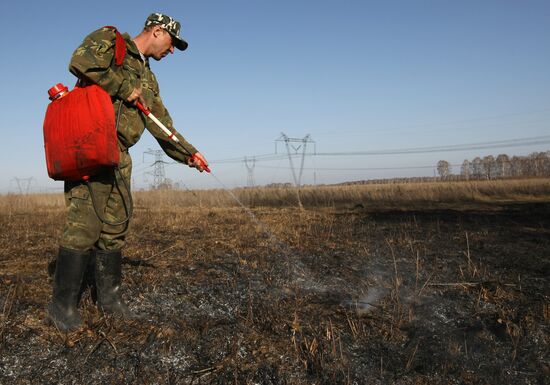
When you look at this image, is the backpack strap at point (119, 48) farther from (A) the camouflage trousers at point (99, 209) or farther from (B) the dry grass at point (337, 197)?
(B) the dry grass at point (337, 197)

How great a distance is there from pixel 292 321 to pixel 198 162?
1517 millimetres

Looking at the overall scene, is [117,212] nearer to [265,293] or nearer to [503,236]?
[265,293]

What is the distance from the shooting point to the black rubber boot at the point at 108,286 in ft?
9.08

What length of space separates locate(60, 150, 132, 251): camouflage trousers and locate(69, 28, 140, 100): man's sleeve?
0.48m

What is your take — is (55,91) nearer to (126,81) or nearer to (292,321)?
(126,81)

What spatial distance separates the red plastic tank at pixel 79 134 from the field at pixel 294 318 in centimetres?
103

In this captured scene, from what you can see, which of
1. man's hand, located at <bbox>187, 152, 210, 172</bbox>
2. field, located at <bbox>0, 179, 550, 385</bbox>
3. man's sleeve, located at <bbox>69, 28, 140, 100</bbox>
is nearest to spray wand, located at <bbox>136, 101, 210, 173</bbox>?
man's hand, located at <bbox>187, 152, 210, 172</bbox>

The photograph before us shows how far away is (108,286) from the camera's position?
2.80 metres

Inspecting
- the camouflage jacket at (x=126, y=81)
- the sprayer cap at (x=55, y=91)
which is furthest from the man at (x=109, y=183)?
the sprayer cap at (x=55, y=91)

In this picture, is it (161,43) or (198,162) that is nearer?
(161,43)

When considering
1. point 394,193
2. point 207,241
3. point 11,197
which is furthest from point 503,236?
point 11,197

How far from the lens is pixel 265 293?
10.9 feet

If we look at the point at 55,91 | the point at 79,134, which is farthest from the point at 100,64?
the point at 79,134

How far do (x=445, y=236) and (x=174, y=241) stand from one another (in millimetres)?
4336
